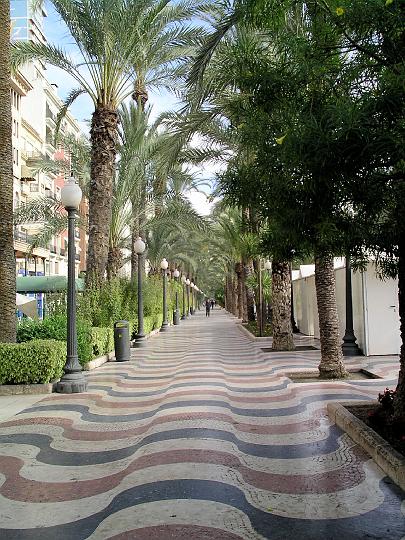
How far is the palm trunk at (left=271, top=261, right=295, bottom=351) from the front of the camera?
15.3m

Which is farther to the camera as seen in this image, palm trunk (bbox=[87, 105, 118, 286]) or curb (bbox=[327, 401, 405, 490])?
palm trunk (bbox=[87, 105, 118, 286])

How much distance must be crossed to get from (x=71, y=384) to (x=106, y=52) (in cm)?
838

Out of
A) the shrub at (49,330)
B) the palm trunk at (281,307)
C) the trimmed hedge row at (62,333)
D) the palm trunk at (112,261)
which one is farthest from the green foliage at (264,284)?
the shrub at (49,330)

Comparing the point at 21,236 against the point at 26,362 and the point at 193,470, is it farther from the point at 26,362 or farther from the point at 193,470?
the point at 193,470

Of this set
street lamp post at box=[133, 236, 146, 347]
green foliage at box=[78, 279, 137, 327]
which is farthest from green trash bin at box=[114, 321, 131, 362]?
street lamp post at box=[133, 236, 146, 347]

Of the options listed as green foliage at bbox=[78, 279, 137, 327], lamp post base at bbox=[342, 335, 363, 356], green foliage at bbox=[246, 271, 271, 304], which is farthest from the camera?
green foliage at bbox=[246, 271, 271, 304]

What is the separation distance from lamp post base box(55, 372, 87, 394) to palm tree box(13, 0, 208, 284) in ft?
18.8

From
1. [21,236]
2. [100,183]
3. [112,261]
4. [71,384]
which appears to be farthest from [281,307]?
[21,236]

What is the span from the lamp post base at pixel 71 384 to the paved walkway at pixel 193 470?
32cm

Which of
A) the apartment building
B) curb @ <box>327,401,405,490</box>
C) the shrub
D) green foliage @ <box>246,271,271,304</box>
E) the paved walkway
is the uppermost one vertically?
the apartment building

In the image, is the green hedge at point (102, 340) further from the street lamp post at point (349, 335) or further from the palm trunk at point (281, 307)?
the street lamp post at point (349, 335)

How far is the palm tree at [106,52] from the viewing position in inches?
521

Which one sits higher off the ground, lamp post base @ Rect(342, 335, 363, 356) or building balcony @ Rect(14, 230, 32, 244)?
building balcony @ Rect(14, 230, 32, 244)

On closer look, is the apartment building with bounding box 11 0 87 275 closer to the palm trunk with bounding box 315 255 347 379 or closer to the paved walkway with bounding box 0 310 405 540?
the palm trunk with bounding box 315 255 347 379
